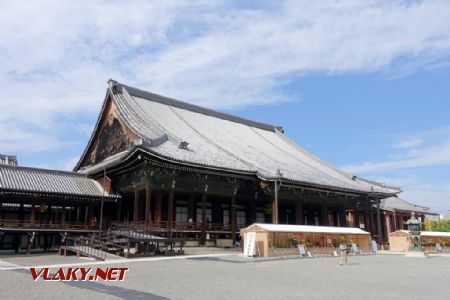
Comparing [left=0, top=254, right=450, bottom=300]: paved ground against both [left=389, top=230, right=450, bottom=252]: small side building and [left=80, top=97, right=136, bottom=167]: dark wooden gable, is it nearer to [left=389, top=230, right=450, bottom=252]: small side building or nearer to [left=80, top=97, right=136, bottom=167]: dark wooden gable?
[left=80, top=97, right=136, bottom=167]: dark wooden gable

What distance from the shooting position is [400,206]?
45.0 meters

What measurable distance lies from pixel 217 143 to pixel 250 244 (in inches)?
486

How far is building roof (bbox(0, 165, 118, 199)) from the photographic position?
2342 centimetres

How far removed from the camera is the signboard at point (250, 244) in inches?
789

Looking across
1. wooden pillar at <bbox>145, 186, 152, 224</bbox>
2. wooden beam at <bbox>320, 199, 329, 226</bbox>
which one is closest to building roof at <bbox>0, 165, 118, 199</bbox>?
wooden pillar at <bbox>145, 186, 152, 224</bbox>

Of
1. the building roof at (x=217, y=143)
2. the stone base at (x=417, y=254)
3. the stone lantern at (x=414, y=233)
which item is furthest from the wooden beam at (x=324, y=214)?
the stone base at (x=417, y=254)

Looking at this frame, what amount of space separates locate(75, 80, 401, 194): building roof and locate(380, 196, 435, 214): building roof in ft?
22.4

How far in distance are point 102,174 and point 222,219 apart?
939 centimetres

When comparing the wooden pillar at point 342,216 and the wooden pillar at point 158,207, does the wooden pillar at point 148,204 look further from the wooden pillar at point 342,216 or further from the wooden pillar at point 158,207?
the wooden pillar at point 342,216

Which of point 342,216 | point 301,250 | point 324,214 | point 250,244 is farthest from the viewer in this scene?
point 342,216

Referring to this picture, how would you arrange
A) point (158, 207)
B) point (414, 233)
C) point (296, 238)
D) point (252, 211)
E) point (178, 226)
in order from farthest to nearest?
point (252, 211)
point (414, 233)
point (158, 207)
point (178, 226)
point (296, 238)

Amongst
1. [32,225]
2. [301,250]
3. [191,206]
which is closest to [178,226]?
[191,206]

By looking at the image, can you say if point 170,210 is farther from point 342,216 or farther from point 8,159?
Result: point 8,159

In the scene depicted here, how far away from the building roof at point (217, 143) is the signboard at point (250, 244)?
5438 mm
